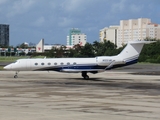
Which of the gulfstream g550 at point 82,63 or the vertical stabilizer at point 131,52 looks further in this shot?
the vertical stabilizer at point 131,52

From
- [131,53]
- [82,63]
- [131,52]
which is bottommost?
[82,63]

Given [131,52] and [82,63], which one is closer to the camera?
[82,63]

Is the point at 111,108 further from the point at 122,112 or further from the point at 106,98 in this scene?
the point at 106,98

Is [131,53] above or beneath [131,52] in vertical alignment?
beneath

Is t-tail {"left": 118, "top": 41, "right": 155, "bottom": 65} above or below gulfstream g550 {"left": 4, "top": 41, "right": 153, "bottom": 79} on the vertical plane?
above

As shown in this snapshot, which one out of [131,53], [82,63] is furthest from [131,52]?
[82,63]

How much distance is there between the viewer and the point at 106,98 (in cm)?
2602

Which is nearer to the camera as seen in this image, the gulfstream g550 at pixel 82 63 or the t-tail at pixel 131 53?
the gulfstream g550 at pixel 82 63

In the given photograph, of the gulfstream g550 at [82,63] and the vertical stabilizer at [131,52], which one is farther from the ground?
the vertical stabilizer at [131,52]

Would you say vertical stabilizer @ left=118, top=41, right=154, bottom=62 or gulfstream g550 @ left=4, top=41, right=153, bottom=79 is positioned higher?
vertical stabilizer @ left=118, top=41, right=154, bottom=62

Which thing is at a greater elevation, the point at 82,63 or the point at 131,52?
the point at 131,52

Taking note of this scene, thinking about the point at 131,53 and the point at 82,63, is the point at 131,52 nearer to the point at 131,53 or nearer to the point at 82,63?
the point at 131,53

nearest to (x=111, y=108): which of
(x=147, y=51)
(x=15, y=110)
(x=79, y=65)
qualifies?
(x=15, y=110)

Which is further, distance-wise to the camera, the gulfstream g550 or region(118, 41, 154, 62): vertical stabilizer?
region(118, 41, 154, 62): vertical stabilizer
